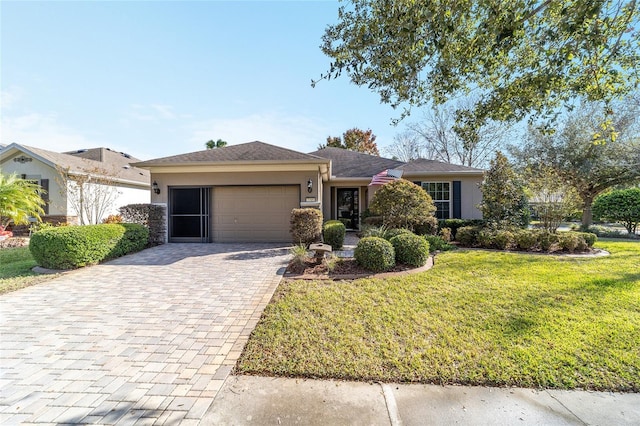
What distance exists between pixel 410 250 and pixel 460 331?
2953mm

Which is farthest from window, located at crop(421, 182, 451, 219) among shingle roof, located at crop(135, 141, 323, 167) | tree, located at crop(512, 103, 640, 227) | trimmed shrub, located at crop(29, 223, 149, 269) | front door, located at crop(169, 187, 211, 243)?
trimmed shrub, located at crop(29, 223, 149, 269)

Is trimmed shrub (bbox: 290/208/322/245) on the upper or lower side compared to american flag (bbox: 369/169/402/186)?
lower

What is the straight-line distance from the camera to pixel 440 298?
4930mm

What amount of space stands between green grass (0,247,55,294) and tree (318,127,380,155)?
82.4ft

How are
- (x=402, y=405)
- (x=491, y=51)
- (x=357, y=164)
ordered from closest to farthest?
(x=402, y=405), (x=491, y=51), (x=357, y=164)

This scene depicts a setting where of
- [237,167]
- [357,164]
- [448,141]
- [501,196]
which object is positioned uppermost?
[448,141]

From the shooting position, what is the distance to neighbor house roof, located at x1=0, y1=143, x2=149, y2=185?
13586 mm

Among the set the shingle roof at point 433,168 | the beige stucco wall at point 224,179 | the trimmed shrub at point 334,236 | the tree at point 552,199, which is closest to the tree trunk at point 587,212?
the shingle roof at point 433,168

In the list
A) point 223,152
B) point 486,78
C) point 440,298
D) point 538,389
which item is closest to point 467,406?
point 538,389

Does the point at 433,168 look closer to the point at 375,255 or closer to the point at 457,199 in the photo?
the point at 457,199

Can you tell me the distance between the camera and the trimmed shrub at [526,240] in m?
8.98

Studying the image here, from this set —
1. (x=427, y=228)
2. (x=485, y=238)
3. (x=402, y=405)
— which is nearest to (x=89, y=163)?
(x=427, y=228)

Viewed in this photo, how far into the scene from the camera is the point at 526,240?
9.01 meters

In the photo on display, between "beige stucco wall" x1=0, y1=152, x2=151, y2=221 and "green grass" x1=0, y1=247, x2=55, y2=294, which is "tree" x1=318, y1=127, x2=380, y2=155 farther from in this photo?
"green grass" x1=0, y1=247, x2=55, y2=294
